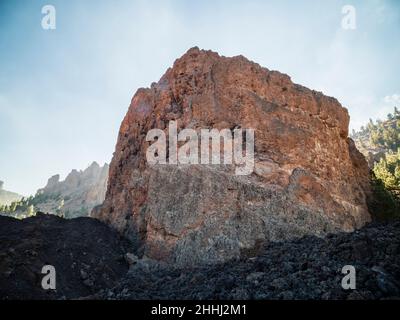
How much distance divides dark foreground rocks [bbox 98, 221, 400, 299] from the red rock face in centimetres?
221

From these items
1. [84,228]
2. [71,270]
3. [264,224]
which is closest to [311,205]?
[264,224]

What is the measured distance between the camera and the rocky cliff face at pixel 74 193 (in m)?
88.1

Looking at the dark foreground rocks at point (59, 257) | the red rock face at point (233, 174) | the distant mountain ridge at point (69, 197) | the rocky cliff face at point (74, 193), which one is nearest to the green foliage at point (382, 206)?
the red rock face at point (233, 174)

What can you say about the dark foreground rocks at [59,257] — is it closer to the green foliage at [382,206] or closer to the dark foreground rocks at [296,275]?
the dark foreground rocks at [296,275]

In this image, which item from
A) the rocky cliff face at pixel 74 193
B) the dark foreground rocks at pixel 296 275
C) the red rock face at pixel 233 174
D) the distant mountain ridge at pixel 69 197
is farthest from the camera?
the rocky cliff face at pixel 74 193

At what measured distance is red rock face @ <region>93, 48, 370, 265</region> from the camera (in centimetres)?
1623

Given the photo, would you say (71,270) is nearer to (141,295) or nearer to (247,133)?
(141,295)

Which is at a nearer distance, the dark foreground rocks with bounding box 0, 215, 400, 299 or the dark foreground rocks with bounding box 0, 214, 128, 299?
the dark foreground rocks with bounding box 0, 215, 400, 299

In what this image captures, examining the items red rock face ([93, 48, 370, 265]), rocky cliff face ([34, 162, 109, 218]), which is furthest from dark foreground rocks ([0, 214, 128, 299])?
rocky cliff face ([34, 162, 109, 218])

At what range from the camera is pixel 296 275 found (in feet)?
33.2

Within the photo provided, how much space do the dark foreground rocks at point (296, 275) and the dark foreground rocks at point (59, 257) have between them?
278 cm

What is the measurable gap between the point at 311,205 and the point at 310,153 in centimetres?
410

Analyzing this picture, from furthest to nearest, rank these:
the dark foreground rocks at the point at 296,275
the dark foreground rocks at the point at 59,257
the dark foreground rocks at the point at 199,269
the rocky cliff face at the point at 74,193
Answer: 1. the rocky cliff face at the point at 74,193
2. the dark foreground rocks at the point at 59,257
3. the dark foreground rocks at the point at 199,269
4. the dark foreground rocks at the point at 296,275

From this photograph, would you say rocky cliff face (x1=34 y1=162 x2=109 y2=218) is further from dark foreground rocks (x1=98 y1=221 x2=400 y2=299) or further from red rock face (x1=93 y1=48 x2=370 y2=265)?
dark foreground rocks (x1=98 y1=221 x2=400 y2=299)
